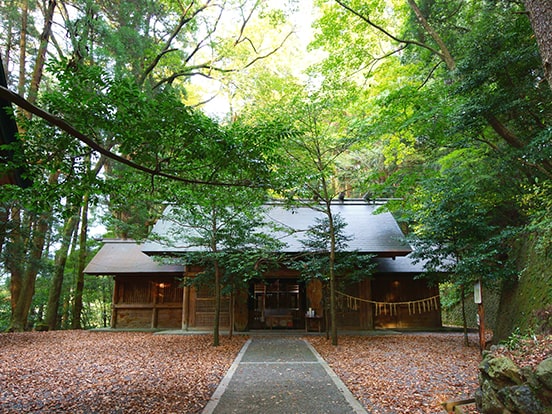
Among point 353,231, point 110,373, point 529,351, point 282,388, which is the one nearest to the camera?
point 529,351

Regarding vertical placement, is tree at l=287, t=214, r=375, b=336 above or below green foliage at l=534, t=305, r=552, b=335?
above

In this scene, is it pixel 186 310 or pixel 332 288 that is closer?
pixel 332 288

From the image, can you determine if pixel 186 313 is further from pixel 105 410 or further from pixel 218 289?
pixel 105 410

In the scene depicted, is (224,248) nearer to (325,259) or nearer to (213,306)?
(325,259)

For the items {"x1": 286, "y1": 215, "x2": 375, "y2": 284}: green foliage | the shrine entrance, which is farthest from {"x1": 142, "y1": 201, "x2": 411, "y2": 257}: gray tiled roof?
the shrine entrance

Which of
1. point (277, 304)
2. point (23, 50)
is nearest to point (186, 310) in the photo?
point (277, 304)

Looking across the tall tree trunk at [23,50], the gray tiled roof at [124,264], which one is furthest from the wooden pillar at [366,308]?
the tall tree trunk at [23,50]

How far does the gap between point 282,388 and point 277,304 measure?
8987 mm

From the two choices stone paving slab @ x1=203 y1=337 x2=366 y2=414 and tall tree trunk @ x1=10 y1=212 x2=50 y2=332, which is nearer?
stone paving slab @ x1=203 y1=337 x2=366 y2=414

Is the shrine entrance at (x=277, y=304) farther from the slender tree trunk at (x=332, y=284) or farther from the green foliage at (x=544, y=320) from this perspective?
the green foliage at (x=544, y=320)

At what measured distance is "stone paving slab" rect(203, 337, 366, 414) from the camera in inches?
164

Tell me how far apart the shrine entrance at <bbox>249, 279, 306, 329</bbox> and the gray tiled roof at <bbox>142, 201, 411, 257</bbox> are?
2215 mm

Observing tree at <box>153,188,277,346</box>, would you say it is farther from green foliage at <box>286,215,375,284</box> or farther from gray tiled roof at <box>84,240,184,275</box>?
Answer: gray tiled roof at <box>84,240,184,275</box>

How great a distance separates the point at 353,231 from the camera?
13.4 metres
